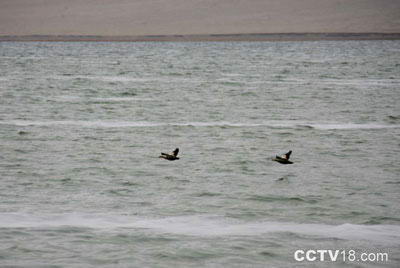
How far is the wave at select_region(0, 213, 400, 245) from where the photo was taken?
35.4ft

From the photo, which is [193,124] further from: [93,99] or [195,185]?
[93,99]

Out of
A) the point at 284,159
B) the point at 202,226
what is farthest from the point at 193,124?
the point at 202,226

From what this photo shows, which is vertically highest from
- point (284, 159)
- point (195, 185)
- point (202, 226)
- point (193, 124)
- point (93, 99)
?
point (93, 99)

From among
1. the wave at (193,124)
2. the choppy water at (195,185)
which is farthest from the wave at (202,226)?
the wave at (193,124)

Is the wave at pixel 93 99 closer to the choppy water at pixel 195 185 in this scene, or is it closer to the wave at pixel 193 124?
the choppy water at pixel 195 185

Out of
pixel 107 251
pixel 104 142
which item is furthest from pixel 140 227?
pixel 104 142

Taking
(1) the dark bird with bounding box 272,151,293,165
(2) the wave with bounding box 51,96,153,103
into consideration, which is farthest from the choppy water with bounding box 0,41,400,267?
(2) the wave with bounding box 51,96,153,103

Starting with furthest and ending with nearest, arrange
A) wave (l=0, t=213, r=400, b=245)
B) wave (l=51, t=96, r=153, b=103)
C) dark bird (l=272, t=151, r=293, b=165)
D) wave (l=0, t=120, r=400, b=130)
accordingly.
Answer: wave (l=51, t=96, r=153, b=103) < wave (l=0, t=120, r=400, b=130) < dark bird (l=272, t=151, r=293, b=165) < wave (l=0, t=213, r=400, b=245)

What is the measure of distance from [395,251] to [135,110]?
59.7 ft

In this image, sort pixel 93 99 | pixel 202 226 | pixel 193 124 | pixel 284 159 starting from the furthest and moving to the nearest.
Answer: pixel 93 99, pixel 193 124, pixel 284 159, pixel 202 226

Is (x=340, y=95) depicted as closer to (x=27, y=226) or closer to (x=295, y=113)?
(x=295, y=113)

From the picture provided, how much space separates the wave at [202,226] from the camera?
10.8m

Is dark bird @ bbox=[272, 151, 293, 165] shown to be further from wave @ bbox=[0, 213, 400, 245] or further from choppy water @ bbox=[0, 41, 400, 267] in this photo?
wave @ bbox=[0, 213, 400, 245]

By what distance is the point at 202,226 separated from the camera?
1113 centimetres
